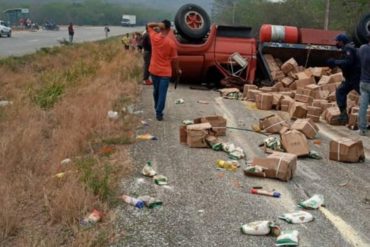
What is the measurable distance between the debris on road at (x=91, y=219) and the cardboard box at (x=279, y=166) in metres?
2.26

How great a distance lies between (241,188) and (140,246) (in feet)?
6.23

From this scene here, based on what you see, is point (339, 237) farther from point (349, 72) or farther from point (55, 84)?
point (55, 84)

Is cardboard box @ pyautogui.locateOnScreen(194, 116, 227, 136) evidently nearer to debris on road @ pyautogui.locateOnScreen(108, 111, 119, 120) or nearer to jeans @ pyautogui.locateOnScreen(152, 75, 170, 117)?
jeans @ pyautogui.locateOnScreen(152, 75, 170, 117)

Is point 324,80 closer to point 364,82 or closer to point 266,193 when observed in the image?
point 364,82

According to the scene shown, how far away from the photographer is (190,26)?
48.7 feet

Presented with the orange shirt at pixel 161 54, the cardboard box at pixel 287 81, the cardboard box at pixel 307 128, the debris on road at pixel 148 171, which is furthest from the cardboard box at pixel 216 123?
the cardboard box at pixel 287 81

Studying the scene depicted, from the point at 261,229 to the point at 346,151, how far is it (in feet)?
10.0

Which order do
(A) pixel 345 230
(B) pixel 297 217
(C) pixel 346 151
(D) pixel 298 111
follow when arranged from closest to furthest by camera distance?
(A) pixel 345 230 → (B) pixel 297 217 → (C) pixel 346 151 → (D) pixel 298 111

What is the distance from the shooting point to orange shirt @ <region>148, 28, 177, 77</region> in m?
9.69

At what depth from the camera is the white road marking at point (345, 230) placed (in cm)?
483

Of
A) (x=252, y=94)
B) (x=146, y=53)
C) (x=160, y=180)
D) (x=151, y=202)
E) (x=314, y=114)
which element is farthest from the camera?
(x=146, y=53)

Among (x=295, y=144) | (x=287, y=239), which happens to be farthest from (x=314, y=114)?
(x=287, y=239)

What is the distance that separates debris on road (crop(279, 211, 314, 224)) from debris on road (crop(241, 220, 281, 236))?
288 millimetres

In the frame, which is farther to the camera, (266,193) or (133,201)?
(266,193)
